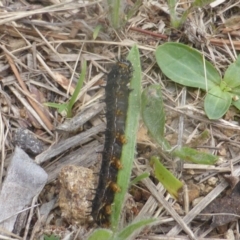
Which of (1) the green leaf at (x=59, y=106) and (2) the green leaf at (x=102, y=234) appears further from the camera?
(1) the green leaf at (x=59, y=106)

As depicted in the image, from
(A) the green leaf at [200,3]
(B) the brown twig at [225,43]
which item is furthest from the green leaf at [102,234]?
(A) the green leaf at [200,3]

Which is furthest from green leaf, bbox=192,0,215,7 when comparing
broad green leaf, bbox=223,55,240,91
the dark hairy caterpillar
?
the dark hairy caterpillar

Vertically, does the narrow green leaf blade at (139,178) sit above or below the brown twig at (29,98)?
below

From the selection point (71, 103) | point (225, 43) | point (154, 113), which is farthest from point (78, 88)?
point (225, 43)

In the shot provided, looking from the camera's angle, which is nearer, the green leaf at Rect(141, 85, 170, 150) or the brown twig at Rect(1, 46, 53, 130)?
the green leaf at Rect(141, 85, 170, 150)

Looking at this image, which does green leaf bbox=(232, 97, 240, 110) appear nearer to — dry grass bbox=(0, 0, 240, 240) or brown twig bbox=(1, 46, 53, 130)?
dry grass bbox=(0, 0, 240, 240)

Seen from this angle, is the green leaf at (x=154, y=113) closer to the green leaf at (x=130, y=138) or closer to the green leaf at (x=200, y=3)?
the green leaf at (x=130, y=138)

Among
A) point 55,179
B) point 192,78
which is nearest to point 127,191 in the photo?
point 55,179
